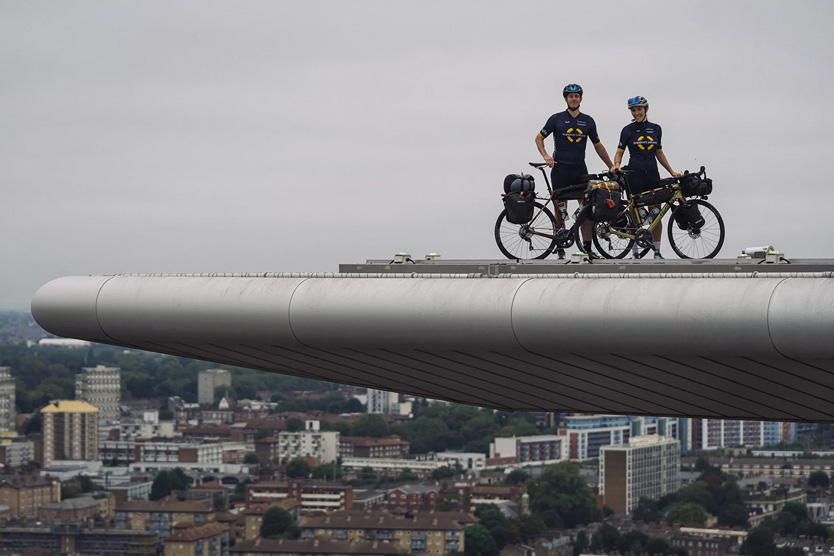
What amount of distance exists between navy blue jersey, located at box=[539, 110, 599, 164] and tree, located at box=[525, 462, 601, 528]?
166 meters

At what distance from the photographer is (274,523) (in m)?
175

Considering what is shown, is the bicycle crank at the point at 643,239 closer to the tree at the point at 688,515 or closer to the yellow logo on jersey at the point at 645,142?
the yellow logo on jersey at the point at 645,142

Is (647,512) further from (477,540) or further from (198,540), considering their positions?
(198,540)

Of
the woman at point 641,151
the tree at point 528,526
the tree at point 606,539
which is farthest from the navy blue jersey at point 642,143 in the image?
the tree at point 528,526

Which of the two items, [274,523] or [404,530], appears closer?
[404,530]

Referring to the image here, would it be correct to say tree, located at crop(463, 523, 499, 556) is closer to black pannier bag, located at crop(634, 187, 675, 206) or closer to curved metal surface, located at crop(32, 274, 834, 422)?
black pannier bag, located at crop(634, 187, 675, 206)

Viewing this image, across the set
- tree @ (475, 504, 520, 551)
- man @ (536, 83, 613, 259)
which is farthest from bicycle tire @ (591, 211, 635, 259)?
tree @ (475, 504, 520, 551)

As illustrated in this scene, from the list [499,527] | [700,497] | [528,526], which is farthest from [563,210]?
[700,497]

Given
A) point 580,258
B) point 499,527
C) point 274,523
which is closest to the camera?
point 580,258

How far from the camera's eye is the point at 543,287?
54.5ft

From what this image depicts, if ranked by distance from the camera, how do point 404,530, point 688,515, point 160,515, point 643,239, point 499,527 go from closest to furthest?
point 643,239 < point 404,530 < point 499,527 < point 688,515 < point 160,515

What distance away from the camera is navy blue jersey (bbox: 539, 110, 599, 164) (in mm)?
21766

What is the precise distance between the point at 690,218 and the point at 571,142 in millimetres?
2047

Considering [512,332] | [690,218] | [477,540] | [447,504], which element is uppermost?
[690,218]
